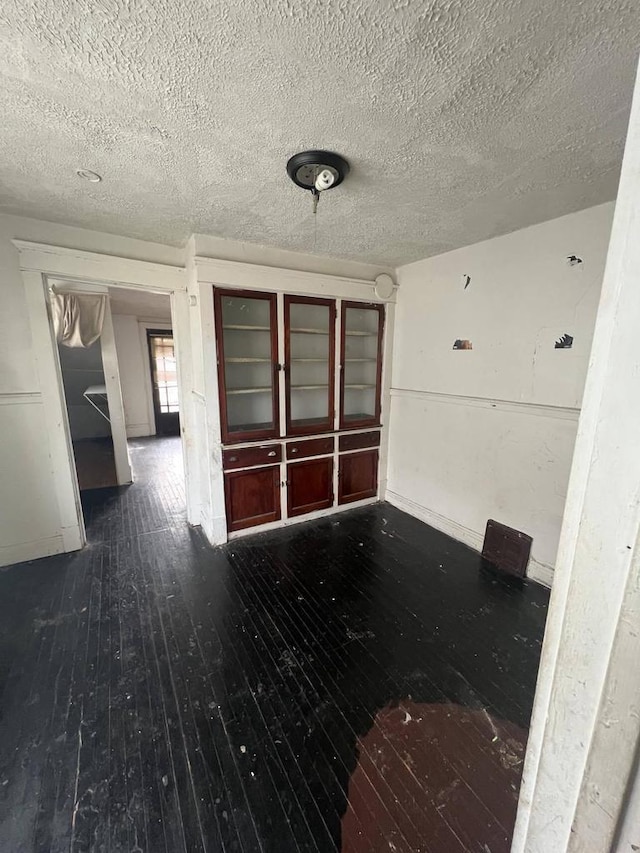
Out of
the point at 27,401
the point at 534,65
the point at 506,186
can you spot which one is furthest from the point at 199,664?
the point at 506,186

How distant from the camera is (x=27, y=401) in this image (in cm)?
235

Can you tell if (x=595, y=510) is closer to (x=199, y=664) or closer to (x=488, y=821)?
(x=488, y=821)

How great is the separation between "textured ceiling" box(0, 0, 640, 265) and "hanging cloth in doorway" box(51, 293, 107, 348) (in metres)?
2.05

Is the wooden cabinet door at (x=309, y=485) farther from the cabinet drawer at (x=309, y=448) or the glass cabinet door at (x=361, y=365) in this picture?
the glass cabinet door at (x=361, y=365)

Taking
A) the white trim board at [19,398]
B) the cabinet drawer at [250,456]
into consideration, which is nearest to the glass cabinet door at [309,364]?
the cabinet drawer at [250,456]

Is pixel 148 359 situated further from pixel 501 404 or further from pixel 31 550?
pixel 501 404

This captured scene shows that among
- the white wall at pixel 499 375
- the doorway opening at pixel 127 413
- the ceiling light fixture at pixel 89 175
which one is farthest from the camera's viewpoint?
the doorway opening at pixel 127 413

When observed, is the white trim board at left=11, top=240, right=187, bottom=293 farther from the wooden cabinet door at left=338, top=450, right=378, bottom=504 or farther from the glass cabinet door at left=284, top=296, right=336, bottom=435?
the wooden cabinet door at left=338, top=450, right=378, bottom=504

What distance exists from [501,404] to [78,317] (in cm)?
432

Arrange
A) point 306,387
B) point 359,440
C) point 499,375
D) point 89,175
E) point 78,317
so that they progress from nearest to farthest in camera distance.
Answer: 1. point 89,175
2. point 499,375
3. point 306,387
4. point 359,440
5. point 78,317

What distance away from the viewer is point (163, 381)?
6480mm

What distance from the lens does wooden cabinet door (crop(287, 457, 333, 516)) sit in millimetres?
3037

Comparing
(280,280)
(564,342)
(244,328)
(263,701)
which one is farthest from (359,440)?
(263,701)

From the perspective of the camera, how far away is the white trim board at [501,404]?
210 cm
